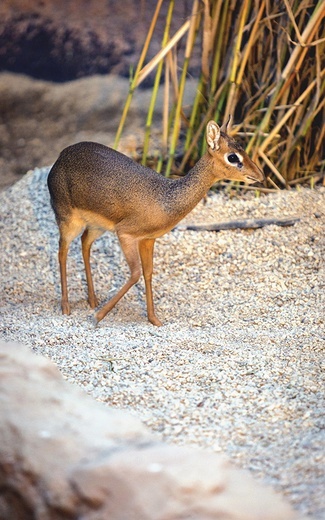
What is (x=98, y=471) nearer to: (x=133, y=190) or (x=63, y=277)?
(x=133, y=190)

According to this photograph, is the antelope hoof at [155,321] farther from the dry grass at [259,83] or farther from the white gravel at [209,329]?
the dry grass at [259,83]

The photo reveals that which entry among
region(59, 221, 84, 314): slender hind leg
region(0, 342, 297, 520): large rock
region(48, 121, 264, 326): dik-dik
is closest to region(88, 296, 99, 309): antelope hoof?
region(59, 221, 84, 314): slender hind leg

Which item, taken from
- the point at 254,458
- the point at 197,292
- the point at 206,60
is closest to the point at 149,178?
the point at 197,292

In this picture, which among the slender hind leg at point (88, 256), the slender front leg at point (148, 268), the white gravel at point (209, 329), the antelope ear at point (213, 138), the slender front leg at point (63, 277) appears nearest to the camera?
the white gravel at point (209, 329)

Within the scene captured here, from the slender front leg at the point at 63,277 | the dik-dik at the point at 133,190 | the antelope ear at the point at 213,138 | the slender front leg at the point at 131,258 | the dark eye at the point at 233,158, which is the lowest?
the slender front leg at the point at 63,277

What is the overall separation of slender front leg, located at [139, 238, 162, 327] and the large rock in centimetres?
208

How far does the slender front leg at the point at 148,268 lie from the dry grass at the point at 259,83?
1290mm

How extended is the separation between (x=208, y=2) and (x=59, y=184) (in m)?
1.94

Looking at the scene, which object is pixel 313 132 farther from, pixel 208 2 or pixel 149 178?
pixel 149 178

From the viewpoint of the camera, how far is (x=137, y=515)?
82.0 inches

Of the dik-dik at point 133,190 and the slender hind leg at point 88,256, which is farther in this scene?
the slender hind leg at point 88,256

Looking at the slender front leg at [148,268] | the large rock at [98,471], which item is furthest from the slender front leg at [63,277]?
the large rock at [98,471]

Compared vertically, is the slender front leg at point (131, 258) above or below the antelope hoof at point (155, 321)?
above

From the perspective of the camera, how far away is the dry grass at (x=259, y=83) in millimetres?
5637
